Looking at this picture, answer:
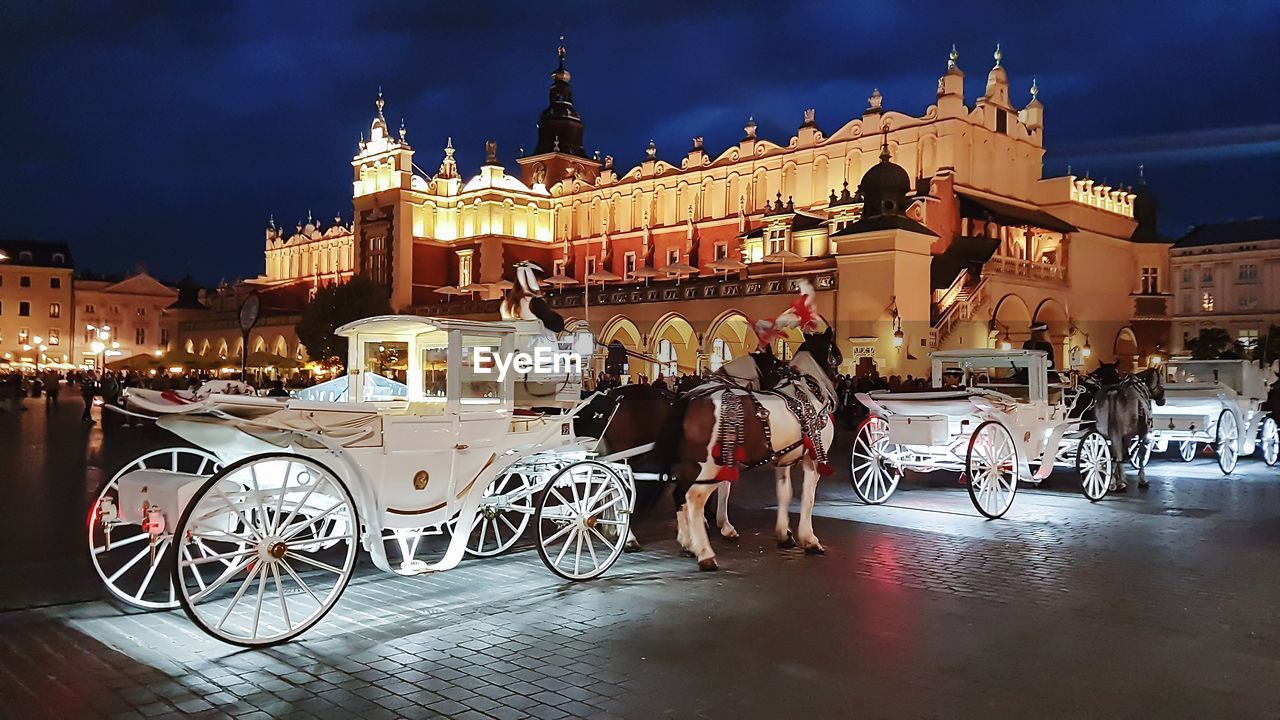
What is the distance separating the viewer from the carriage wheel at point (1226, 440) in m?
16.4

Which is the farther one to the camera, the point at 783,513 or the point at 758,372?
the point at 783,513

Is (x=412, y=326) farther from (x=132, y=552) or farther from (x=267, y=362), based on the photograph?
(x=267, y=362)

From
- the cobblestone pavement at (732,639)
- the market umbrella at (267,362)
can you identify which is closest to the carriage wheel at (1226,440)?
the cobblestone pavement at (732,639)

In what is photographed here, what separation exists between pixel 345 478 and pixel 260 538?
0.68 meters

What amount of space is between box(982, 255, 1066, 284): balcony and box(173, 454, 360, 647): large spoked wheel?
3353 cm

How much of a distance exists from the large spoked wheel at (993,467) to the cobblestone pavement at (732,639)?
4.55 ft

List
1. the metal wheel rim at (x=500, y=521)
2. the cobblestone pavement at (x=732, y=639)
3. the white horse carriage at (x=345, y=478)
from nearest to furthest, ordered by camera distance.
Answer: the cobblestone pavement at (x=732, y=639), the white horse carriage at (x=345, y=478), the metal wheel rim at (x=500, y=521)

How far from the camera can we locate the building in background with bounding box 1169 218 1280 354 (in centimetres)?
6031

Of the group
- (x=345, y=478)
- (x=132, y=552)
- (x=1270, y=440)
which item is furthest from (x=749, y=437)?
(x=1270, y=440)

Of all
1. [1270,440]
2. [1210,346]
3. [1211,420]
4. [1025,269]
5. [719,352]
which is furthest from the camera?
[1210,346]

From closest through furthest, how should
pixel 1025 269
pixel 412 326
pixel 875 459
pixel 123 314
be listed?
pixel 412 326
pixel 875 459
pixel 1025 269
pixel 123 314

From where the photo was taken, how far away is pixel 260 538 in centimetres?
584

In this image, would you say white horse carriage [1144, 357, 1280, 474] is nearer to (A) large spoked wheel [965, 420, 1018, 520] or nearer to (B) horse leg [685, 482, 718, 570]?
(A) large spoked wheel [965, 420, 1018, 520]

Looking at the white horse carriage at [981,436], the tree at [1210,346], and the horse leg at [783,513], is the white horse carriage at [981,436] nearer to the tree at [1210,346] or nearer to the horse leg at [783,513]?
the horse leg at [783,513]
